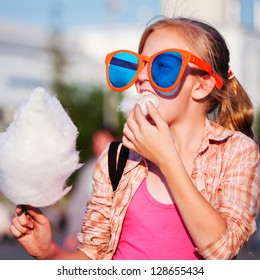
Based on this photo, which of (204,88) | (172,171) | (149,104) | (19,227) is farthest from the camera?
(204,88)

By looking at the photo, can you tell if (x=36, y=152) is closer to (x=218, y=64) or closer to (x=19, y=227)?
(x=19, y=227)

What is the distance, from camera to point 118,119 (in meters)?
33.7

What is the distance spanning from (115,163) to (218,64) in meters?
0.60

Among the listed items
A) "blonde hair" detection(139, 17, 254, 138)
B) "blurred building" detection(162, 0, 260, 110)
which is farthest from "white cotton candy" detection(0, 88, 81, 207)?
"blurred building" detection(162, 0, 260, 110)

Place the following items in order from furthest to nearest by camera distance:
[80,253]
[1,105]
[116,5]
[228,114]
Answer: [116,5] → [1,105] → [228,114] → [80,253]

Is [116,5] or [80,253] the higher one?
[80,253]

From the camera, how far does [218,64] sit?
3082 millimetres

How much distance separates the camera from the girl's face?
2955 millimetres

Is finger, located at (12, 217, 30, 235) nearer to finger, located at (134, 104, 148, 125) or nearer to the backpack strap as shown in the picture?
the backpack strap

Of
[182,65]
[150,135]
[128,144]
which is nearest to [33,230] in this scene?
[128,144]

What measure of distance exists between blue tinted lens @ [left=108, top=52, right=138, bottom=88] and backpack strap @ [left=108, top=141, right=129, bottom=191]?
0.26 meters

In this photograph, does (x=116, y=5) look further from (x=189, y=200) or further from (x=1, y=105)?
(x=189, y=200)
